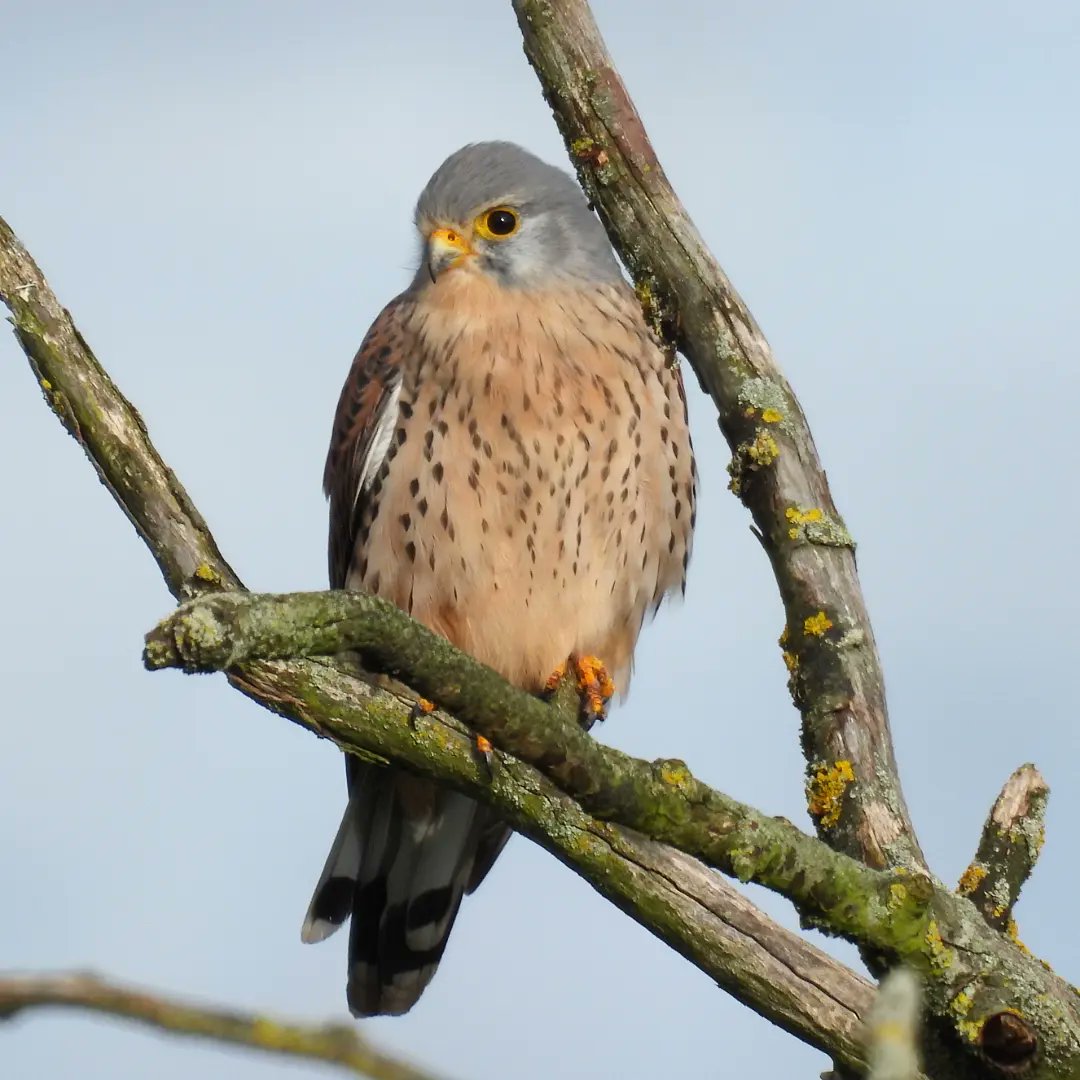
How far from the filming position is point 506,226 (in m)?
4.46

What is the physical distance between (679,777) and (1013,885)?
0.84 m

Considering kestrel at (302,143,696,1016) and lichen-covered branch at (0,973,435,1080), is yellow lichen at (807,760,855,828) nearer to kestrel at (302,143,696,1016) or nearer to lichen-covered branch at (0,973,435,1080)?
kestrel at (302,143,696,1016)

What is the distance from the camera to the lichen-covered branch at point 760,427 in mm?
3152

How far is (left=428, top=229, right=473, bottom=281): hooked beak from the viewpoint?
14.2 feet

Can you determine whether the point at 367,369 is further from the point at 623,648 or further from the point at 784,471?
the point at 784,471

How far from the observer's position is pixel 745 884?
8.61 feet

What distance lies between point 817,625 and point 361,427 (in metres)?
1.59

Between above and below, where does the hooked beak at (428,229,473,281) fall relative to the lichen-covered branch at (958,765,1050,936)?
above

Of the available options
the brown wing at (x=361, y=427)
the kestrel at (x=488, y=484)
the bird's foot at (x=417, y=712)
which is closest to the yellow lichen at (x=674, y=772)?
the bird's foot at (x=417, y=712)

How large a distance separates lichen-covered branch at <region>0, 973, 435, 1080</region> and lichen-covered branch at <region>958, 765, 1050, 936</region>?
238cm

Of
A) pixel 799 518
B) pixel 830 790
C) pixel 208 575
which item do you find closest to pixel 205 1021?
pixel 208 575

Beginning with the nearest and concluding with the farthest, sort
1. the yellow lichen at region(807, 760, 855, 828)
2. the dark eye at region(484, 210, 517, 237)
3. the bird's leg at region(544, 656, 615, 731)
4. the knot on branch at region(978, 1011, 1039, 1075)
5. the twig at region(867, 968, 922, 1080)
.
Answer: the twig at region(867, 968, 922, 1080) < the knot on branch at region(978, 1011, 1039, 1075) < the yellow lichen at region(807, 760, 855, 828) < the bird's leg at region(544, 656, 615, 731) < the dark eye at region(484, 210, 517, 237)

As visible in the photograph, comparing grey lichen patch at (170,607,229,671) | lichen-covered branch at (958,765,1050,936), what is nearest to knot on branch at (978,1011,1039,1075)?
lichen-covered branch at (958,765,1050,936)

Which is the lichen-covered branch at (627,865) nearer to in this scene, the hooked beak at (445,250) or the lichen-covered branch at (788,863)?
the lichen-covered branch at (788,863)
